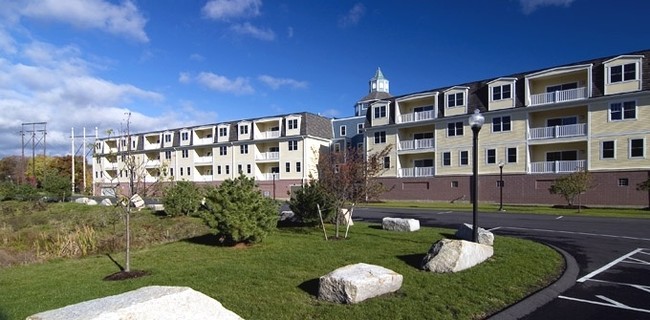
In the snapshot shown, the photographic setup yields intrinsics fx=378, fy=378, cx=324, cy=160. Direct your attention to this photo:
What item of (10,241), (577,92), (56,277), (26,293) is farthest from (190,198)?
(577,92)

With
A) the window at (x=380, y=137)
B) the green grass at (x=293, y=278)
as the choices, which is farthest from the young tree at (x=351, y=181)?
the window at (x=380, y=137)

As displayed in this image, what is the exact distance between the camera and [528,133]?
107 feet

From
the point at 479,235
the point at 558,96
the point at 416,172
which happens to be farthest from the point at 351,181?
the point at 416,172

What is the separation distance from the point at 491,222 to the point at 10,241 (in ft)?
69.1

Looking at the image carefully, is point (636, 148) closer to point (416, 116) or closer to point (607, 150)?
point (607, 150)

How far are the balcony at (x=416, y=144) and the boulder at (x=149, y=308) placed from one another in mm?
36597

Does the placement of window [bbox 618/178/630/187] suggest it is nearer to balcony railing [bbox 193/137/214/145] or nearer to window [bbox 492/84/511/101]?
window [bbox 492/84/511/101]

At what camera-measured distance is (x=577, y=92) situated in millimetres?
30203

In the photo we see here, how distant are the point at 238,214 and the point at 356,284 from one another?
614 cm

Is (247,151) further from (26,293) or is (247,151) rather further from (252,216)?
(26,293)

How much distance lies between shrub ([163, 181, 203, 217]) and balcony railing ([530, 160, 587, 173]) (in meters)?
27.4

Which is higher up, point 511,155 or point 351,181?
point 511,155

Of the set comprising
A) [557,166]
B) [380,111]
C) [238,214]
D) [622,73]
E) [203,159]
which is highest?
[622,73]

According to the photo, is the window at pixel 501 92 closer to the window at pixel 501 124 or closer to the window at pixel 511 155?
the window at pixel 501 124
